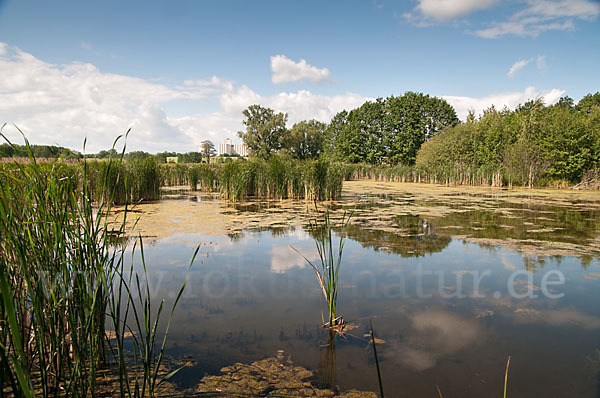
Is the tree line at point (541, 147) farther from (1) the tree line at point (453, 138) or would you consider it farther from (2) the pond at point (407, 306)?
(2) the pond at point (407, 306)

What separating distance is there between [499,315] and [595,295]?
1.16 meters

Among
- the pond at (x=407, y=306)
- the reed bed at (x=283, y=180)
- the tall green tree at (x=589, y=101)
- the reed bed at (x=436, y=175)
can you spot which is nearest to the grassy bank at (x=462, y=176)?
the reed bed at (x=436, y=175)

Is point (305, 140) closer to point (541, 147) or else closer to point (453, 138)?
point (453, 138)

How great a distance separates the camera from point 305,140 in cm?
4481

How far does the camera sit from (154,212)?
24.8 feet

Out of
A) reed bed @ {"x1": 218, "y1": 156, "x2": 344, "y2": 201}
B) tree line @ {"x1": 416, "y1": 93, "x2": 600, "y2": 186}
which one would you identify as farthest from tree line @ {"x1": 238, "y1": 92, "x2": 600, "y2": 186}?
reed bed @ {"x1": 218, "y1": 156, "x2": 344, "y2": 201}

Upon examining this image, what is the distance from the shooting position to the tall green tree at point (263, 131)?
39.3m

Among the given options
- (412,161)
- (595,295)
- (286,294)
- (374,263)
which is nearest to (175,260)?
(286,294)

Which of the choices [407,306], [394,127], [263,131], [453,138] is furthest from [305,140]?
[407,306]

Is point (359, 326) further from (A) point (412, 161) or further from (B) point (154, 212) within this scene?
(A) point (412, 161)

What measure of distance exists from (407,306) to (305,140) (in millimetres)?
42895

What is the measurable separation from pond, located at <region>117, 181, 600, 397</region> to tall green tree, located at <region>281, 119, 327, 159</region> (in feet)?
125

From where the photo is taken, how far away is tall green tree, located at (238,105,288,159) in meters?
39.3

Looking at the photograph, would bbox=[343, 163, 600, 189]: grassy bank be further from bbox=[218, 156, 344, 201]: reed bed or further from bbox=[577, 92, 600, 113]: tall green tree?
bbox=[577, 92, 600, 113]: tall green tree
